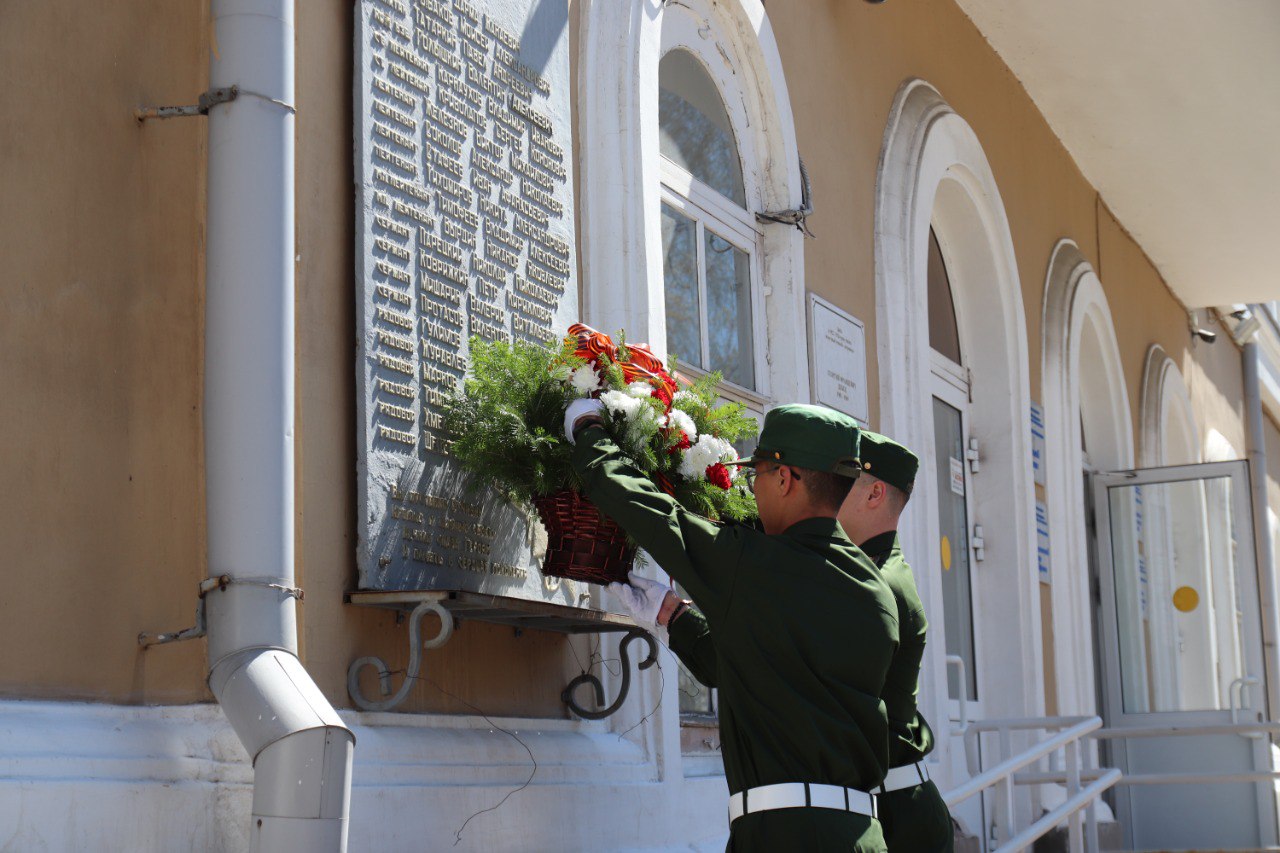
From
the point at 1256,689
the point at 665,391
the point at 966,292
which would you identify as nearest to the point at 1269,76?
the point at 966,292

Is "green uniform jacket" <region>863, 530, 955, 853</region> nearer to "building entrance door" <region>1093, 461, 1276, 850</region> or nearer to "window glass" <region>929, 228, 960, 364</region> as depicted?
"window glass" <region>929, 228, 960, 364</region>

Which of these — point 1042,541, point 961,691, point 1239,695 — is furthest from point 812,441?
point 1239,695

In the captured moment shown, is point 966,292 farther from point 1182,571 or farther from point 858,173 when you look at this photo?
point 1182,571

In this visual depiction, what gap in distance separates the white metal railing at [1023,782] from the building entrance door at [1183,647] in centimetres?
262

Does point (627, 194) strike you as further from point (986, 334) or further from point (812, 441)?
point (986, 334)

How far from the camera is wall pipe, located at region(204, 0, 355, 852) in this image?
2.54m

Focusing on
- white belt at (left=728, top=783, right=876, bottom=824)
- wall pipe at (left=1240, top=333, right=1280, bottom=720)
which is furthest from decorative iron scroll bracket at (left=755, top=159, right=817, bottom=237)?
wall pipe at (left=1240, top=333, right=1280, bottom=720)

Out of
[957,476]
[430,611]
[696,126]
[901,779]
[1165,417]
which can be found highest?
[696,126]

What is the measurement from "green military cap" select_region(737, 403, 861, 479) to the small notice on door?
4738 millimetres

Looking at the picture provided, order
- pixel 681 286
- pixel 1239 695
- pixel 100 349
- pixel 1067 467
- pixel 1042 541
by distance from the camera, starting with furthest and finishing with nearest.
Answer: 1. pixel 1239 695
2. pixel 1067 467
3. pixel 1042 541
4. pixel 681 286
5. pixel 100 349

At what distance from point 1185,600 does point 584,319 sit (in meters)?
6.99

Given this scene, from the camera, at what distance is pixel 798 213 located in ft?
A: 17.8

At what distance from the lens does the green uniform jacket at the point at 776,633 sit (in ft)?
9.23

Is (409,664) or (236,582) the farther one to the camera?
(409,664)
